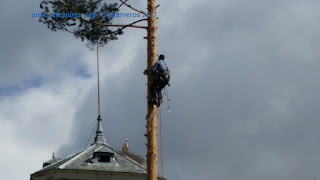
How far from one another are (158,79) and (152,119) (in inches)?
35.6

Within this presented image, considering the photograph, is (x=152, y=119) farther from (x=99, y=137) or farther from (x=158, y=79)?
(x=99, y=137)

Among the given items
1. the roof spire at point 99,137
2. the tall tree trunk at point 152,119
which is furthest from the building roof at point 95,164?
the tall tree trunk at point 152,119

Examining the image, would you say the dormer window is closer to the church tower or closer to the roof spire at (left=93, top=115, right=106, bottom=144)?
the church tower

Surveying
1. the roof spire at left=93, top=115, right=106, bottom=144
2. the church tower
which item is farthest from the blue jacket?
the roof spire at left=93, top=115, right=106, bottom=144

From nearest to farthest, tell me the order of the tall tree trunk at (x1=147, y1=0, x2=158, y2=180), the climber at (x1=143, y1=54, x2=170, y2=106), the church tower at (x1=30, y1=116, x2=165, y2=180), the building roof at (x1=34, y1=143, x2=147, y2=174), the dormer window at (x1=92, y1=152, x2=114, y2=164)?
1. the tall tree trunk at (x1=147, y1=0, x2=158, y2=180)
2. the climber at (x1=143, y1=54, x2=170, y2=106)
3. the church tower at (x1=30, y1=116, x2=165, y2=180)
4. the building roof at (x1=34, y1=143, x2=147, y2=174)
5. the dormer window at (x1=92, y1=152, x2=114, y2=164)

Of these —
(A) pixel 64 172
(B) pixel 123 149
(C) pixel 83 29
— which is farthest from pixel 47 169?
(C) pixel 83 29

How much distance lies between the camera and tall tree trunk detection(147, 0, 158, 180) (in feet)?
49.2

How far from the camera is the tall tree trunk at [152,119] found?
1501cm

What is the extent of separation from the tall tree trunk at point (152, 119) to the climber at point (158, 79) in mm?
147

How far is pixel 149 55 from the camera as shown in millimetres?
16141

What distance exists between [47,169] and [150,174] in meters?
20.5

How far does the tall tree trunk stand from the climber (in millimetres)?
147

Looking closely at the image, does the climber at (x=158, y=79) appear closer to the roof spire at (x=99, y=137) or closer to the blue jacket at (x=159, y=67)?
the blue jacket at (x=159, y=67)

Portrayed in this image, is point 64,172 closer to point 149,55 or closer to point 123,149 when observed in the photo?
point 123,149
